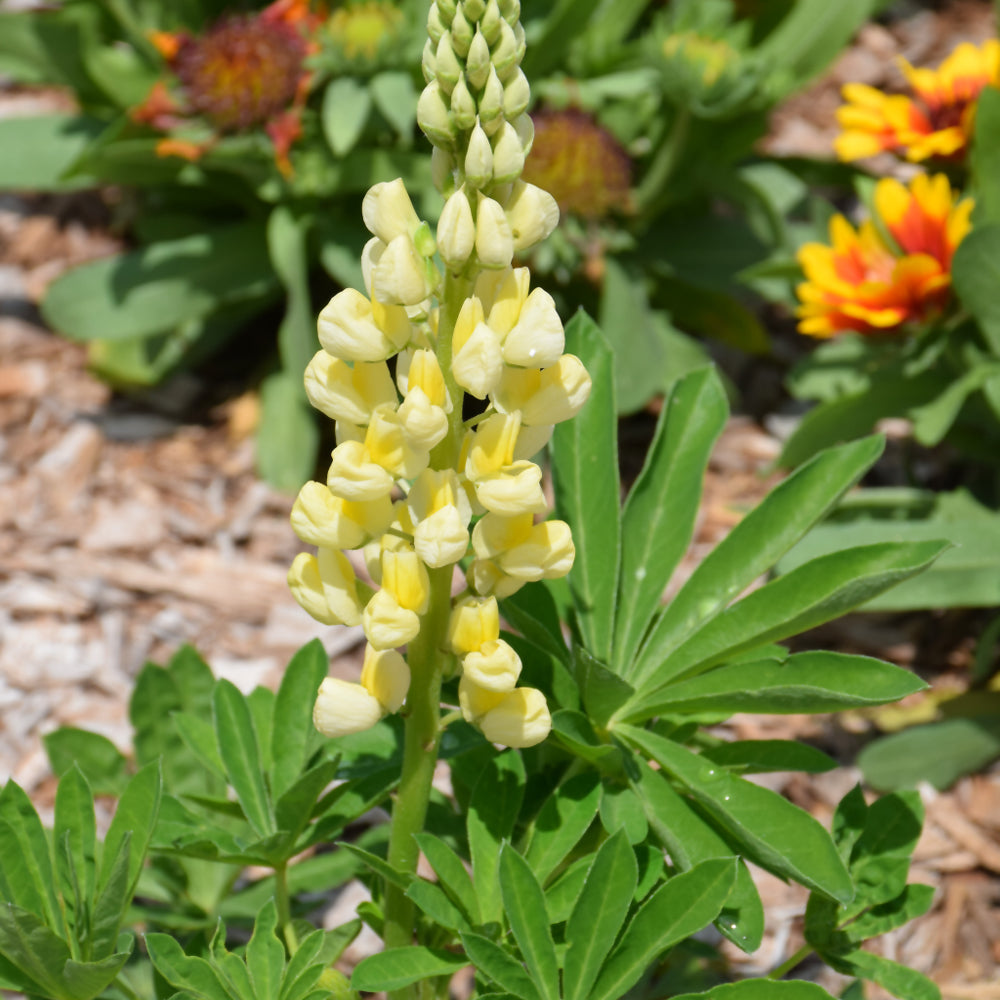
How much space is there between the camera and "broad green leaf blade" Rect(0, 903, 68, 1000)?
1.16 metres

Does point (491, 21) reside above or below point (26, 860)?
above

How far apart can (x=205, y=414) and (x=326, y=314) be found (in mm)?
2126

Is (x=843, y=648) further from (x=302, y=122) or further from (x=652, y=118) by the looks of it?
(x=302, y=122)

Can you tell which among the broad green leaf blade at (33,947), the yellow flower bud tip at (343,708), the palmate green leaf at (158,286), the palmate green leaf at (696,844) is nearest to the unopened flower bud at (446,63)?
the yellow flower bud tip at (343,708)

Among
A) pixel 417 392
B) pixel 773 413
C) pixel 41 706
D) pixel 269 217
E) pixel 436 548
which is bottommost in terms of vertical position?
pixel 41 706

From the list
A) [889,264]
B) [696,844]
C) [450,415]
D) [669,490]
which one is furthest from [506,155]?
[889,264]

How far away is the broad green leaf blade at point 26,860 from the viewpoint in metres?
1.28

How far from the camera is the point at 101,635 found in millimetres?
2514

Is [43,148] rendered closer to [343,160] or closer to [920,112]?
[343,160]

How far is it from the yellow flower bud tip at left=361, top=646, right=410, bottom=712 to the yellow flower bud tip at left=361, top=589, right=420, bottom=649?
0.05 m

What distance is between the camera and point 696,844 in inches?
51.6

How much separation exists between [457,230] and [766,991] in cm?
83

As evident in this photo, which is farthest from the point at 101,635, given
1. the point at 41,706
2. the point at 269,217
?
the point at 269,217

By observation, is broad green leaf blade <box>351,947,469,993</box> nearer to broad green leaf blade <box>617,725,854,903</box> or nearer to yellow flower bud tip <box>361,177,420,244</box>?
broad green leaf blade <box>617,725,854,903</box>
